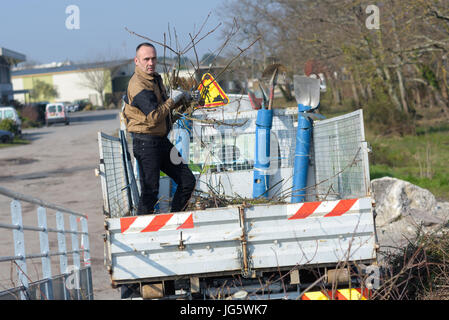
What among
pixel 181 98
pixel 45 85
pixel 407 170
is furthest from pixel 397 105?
pixel 45 85

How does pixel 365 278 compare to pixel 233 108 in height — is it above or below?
below

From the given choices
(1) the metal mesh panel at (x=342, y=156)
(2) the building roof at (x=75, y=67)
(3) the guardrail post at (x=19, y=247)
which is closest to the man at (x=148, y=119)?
(3) the guardrail post at (x=19, y=247)

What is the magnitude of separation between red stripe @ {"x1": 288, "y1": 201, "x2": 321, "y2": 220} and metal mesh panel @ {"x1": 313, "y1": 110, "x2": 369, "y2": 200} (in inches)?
13.9

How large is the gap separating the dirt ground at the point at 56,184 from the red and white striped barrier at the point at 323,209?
229 centimetres

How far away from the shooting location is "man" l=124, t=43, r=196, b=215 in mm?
5527

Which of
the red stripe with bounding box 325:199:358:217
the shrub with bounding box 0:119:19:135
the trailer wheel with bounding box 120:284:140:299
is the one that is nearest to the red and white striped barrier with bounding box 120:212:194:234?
the trailer wheel with bounding box 120:284:140:299

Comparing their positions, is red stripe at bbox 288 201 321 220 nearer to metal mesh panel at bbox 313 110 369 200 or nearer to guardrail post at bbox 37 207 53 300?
metal mesh panel at bbox 313 110 369 200

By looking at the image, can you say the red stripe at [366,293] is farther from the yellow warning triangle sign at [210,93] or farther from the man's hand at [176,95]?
the yellow warning triangle sign at [210,93]

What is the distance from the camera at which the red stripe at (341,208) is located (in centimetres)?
520

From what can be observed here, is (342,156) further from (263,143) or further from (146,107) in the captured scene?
(146,107)

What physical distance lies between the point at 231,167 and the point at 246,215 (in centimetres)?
266

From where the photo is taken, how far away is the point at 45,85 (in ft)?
318

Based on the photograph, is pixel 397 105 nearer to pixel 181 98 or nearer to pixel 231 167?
pixel 231 167

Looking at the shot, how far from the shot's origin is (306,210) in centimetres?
520
